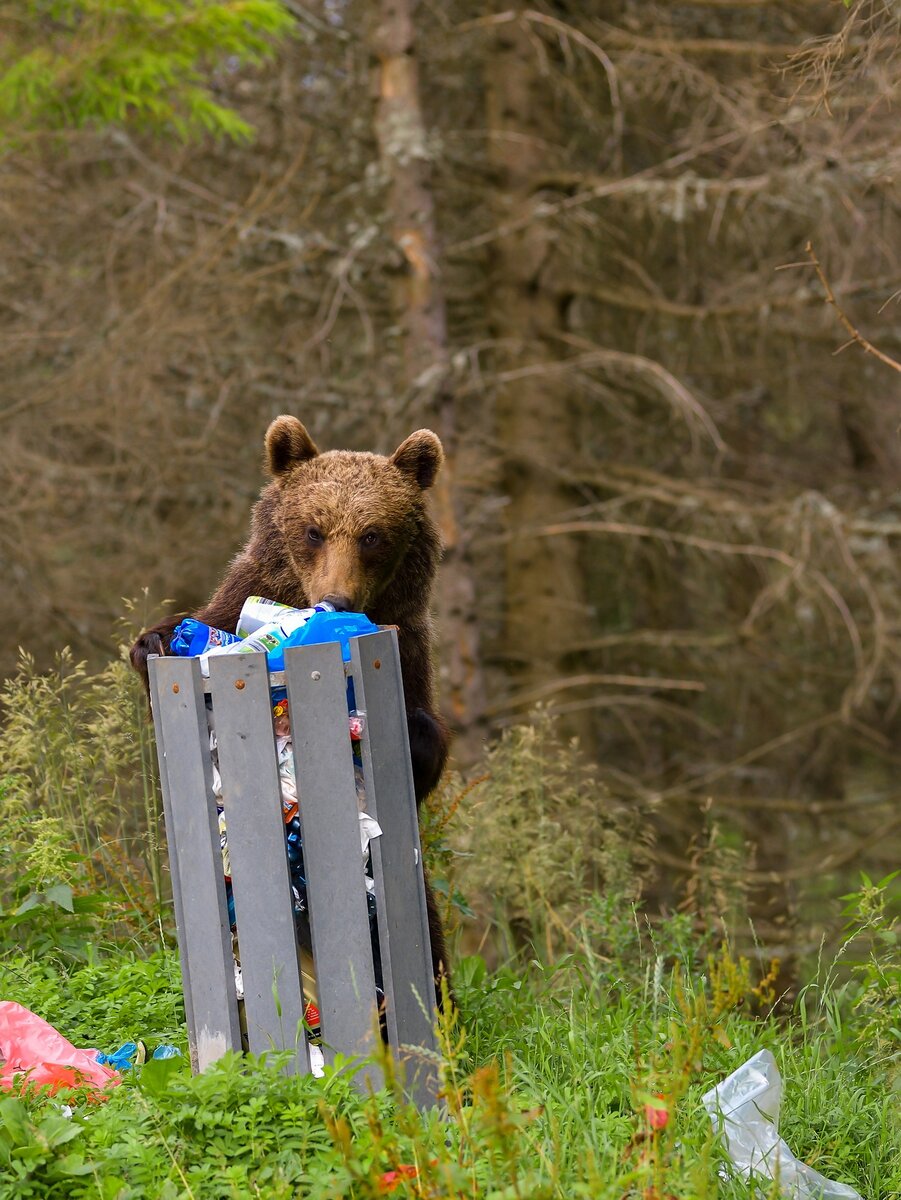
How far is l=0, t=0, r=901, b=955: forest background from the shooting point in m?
9.16

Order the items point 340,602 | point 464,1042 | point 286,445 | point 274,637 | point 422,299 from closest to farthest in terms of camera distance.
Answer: point 464,1042 < point 274,637 < point 340,602 < point 286,445 < point 422,299

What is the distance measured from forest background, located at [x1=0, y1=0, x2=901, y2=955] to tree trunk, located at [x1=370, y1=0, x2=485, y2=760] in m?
0.02

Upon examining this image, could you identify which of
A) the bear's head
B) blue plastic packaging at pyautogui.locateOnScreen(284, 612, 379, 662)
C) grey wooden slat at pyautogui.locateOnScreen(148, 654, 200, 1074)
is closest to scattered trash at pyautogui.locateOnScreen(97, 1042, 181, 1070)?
grey wooden slat at pyautogui.locateOnScreen(148, 654, 200, 1074)

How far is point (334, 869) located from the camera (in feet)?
10.6

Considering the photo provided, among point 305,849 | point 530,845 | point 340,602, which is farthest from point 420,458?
point 530,845

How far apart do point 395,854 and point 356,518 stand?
120 cm

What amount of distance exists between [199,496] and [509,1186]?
8.01m

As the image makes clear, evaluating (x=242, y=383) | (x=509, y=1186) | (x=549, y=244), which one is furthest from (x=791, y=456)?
(x=509, y=1186)

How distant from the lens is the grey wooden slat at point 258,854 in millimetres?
3188

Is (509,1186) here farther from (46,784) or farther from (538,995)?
(46,784)

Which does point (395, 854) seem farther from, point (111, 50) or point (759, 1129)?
point (111, 50)

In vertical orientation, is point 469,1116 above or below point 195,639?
below

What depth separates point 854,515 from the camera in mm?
10023

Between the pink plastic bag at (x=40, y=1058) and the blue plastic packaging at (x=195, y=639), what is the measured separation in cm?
106
